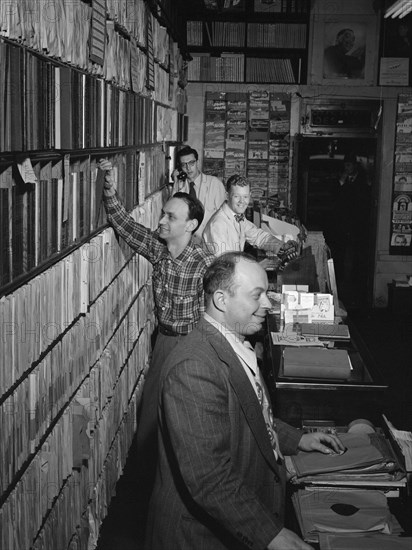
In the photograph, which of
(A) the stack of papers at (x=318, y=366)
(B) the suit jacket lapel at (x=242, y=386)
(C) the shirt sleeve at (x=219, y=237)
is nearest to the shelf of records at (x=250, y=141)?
(C) the shirt sleeve at (x=219, y=237)

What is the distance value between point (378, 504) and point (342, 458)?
23 cm

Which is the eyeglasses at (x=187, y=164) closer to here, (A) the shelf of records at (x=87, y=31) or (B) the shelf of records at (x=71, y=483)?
(A) the shelf of records at (x=87, y=31)

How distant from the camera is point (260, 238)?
595cm

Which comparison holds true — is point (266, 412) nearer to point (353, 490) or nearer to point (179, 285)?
point (353, 490)

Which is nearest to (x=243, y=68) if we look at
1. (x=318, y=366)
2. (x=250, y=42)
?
(x=250, y=42)

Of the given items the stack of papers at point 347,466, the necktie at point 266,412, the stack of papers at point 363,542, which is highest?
the necktie at point 266,412

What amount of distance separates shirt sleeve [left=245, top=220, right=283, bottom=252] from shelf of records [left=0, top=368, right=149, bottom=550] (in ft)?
6.02

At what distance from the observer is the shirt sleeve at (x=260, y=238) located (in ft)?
19.3

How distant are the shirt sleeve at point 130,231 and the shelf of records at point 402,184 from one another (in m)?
5.49

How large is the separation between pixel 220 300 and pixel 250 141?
7.16 meters

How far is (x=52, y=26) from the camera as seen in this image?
2553 millimetres

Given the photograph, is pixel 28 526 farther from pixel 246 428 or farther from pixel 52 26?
pixel 52 26

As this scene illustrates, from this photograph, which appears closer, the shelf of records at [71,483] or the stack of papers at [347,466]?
the shelf of records at [71,483]

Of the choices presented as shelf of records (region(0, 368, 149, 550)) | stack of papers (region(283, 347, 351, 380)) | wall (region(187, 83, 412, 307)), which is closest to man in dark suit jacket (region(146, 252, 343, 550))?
shelf of records (region(0, 368, 149, 550))
